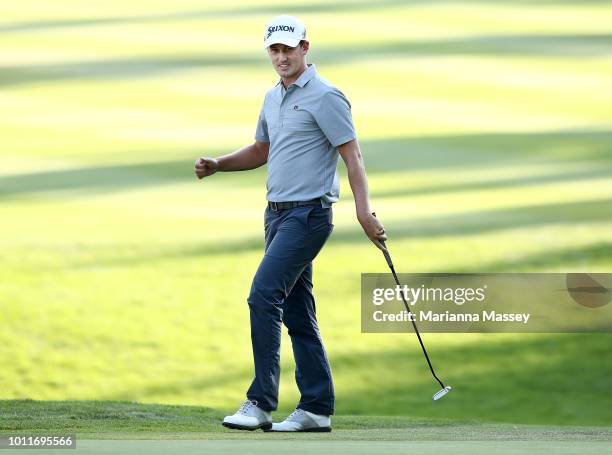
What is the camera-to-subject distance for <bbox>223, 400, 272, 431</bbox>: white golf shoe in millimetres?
3732

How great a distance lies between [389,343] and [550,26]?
5.77 m

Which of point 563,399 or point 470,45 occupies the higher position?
point 470,45

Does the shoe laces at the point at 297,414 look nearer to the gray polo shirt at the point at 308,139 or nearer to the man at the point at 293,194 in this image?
the man at the point at 293,194

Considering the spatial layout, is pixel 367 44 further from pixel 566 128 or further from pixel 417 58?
pixel 566 128

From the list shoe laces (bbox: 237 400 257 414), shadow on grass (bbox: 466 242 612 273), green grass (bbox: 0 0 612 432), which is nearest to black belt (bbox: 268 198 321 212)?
shoe laces (bbox: 237 400 257 414)

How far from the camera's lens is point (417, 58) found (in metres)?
10.8

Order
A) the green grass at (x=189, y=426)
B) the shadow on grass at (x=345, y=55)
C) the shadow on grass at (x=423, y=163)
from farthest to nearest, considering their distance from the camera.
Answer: the shadow on grass at (x=345, y=55) → the shadow on grass at (x=423, y=163) → the green grass at (x=189, y=426)

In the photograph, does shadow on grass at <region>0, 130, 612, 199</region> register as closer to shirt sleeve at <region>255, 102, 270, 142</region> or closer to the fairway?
the fairway

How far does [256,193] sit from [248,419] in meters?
4.74

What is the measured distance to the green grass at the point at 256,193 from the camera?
20.1 feet

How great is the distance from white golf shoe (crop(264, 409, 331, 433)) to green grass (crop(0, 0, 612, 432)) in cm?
25

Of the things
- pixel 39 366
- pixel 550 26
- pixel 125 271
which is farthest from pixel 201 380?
pixel 550 26

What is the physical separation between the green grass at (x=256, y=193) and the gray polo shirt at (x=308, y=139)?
688 millimetres

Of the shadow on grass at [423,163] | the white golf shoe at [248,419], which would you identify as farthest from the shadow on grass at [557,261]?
the white golf shoe at [248,419]
